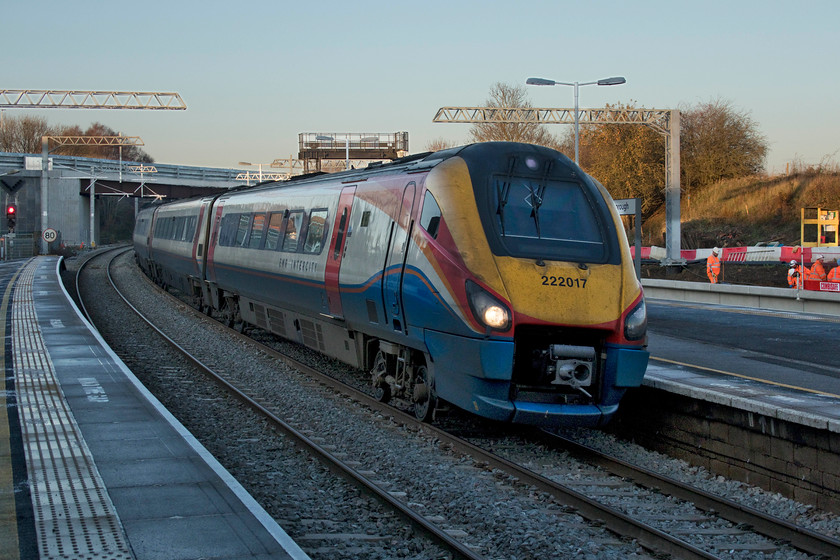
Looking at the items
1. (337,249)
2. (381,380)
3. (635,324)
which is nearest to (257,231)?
(337,249)

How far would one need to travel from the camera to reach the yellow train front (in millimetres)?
8320

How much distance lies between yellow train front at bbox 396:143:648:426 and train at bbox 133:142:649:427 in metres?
0.01

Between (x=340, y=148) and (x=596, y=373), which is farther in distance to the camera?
(x=340, y=148)

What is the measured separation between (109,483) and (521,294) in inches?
160

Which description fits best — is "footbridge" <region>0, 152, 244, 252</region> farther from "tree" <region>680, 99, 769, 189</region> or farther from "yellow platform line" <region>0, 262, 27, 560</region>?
"yellow platform line" <region>0, 262, 27, 560</region>

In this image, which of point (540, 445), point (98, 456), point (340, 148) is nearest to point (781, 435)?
point (540, 445)

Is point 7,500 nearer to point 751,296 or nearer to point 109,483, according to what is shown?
point 109,483

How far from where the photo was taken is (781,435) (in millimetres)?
7941

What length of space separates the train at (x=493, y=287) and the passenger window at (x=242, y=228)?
5.86m

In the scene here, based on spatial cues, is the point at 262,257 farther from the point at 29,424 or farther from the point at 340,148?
the point at 340,148

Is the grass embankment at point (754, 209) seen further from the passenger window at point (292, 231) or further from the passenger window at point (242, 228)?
the passenger window at point (292, 231)

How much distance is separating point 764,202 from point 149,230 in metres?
31.8

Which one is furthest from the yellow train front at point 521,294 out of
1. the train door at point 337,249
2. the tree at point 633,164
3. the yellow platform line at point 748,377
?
the tree at point 633,164

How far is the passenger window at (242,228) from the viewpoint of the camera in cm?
1722
